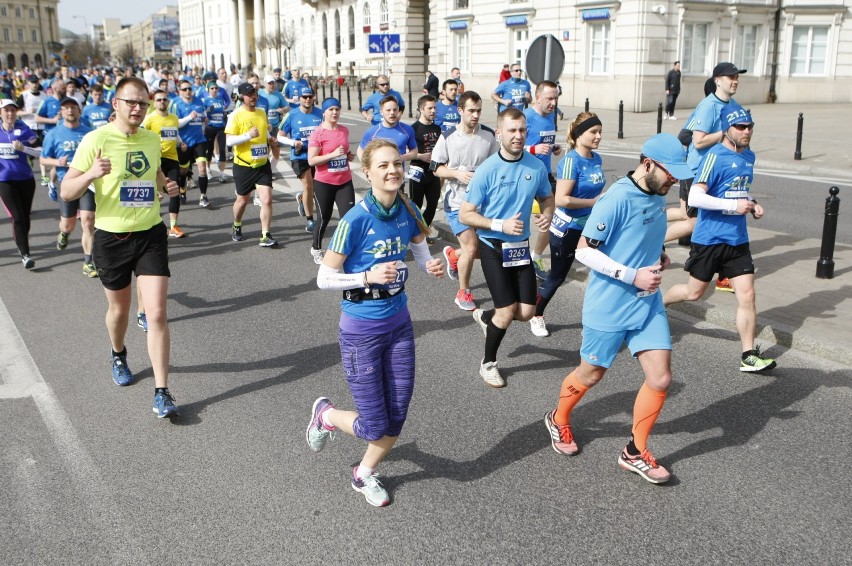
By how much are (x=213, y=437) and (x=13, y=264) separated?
6.53 m

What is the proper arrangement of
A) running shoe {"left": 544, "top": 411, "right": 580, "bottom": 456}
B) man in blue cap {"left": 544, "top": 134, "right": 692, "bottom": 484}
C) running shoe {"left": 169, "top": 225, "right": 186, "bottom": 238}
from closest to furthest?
1. man in blue cap {"left": 544, "top": 134, "right": 692, "bottom": 484}
2. running shoe {"left": 544, "top": 411, "right": 580, "bottom": 456}
3. running shoe {"left": 169, "top": 225, "right": 186, "bottom": 238}

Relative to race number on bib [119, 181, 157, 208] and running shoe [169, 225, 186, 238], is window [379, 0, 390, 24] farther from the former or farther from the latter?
race number on bib [119, 181, 157, 208]

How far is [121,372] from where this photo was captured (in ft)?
20.1

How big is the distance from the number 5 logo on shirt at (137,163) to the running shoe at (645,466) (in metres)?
3.81

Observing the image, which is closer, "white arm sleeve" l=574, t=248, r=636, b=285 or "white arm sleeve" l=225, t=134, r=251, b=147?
"white arm sleeve" l=574, t=248, r=636, b=285

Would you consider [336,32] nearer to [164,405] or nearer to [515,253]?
[515,253]

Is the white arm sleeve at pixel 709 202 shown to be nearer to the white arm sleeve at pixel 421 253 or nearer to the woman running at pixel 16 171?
the white arm sleeve at pixel 421 253

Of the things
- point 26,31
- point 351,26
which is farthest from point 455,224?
point 26,31

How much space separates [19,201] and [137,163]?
4904 mm

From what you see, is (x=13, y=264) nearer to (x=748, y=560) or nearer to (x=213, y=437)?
(x=213, y=437)

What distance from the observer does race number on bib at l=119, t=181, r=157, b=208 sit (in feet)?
18.8

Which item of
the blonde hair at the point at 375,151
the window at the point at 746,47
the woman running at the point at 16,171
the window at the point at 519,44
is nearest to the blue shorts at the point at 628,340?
the blonde hair at the point at 375,151

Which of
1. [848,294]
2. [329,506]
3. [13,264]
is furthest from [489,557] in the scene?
[13,264]

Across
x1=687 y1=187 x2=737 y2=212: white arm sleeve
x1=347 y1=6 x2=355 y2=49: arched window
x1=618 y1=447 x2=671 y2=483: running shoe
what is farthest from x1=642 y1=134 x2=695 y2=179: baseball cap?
x1=347 y1=6 x2=355 y2=49: arched window
